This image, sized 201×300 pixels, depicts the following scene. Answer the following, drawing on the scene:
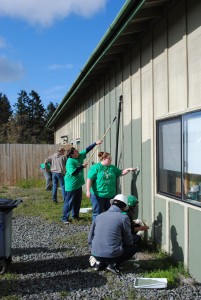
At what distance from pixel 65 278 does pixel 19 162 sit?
13.2 metres

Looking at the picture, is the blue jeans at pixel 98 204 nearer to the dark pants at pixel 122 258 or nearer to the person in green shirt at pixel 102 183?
the person in green shirt at pixel 102 183

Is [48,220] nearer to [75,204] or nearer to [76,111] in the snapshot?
[75,204]

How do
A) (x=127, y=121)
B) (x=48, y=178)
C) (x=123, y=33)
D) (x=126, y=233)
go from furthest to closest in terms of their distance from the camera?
(x=48, y=178)
(x=127, y=121)
(x=123, y=33)
(x=126, y=233)

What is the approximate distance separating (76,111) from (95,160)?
4162 millimetres

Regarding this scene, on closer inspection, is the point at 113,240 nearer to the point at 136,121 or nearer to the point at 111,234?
the point at 111,234

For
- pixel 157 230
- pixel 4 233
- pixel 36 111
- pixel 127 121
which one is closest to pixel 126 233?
pixel 157 230

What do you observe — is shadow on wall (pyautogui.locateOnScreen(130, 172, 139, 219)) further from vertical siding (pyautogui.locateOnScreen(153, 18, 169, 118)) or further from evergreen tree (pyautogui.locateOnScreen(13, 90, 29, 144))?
evergreen tree (pyautogui.locateOnScreen(13, 90, 29, 144))

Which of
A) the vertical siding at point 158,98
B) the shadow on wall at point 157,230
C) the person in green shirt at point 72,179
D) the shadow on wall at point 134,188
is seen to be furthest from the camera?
the person in green shirt at point 72,179

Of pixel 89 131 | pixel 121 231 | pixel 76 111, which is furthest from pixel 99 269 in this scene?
pixel 76 111

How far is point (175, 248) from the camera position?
529 cm

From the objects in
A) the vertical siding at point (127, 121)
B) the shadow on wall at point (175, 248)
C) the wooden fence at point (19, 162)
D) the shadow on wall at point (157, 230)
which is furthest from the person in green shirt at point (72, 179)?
the wooden fence at point (19, 162)

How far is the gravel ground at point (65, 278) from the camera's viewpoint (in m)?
4.27

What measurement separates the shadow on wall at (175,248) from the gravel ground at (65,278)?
20.9 inches

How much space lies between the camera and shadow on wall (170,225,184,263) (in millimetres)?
5124
